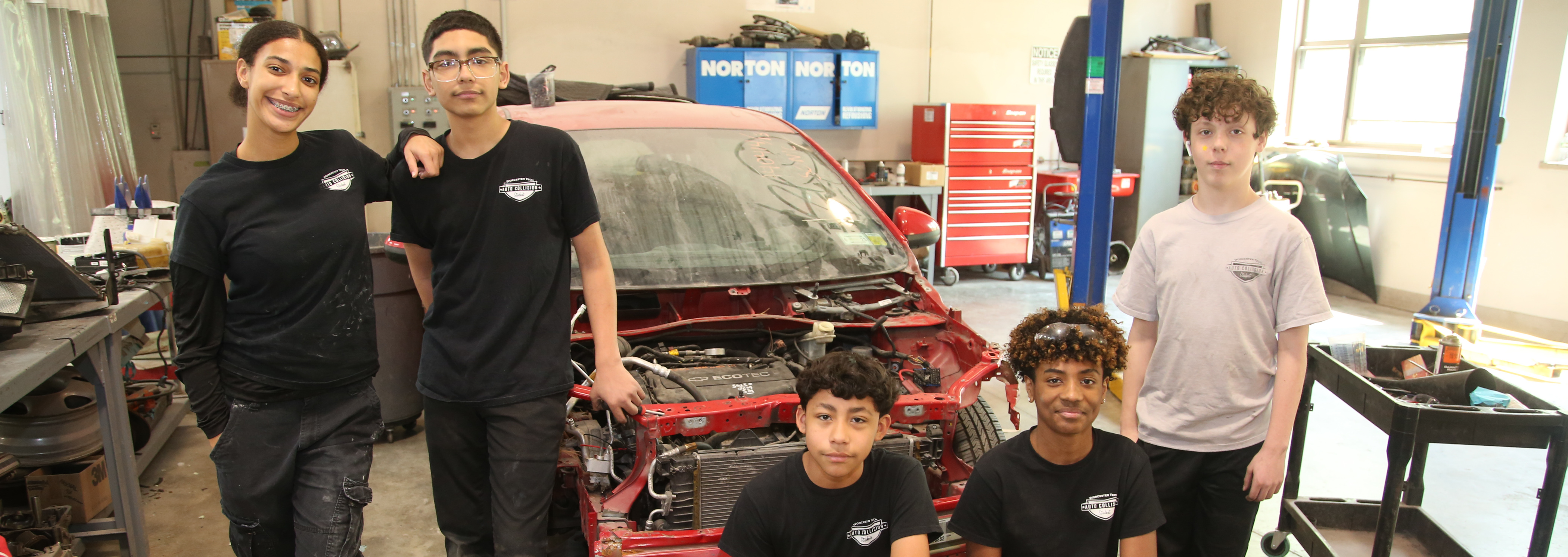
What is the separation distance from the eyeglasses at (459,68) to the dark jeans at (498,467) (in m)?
0.71

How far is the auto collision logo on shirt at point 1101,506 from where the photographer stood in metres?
1.88

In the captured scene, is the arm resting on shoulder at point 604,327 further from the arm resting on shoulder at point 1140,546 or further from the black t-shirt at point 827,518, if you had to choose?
the arm resting on shoulder at point 1140,546

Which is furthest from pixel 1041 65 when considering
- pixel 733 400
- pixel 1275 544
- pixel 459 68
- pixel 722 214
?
pixel 459 68

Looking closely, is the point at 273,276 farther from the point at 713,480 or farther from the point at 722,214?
the point at 722,214

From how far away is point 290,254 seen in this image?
6.13 feet

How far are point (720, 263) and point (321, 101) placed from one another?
4692 millimetres

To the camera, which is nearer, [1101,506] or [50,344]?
[1101,506]

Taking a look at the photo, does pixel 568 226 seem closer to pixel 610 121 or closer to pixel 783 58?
pixel 610 121

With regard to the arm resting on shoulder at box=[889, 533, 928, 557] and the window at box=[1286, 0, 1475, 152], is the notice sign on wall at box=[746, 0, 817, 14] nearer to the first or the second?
the window at box=[1286, 0, 1475, 152]

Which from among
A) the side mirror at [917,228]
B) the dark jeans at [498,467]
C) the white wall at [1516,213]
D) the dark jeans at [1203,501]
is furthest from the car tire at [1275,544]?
the white wall at [1516,213]

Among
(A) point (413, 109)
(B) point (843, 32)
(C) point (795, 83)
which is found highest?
(B) point (843, 32)

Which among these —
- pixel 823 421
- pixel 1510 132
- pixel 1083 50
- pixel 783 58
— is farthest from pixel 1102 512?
pixel 1510 132

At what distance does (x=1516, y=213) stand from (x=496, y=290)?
7278mm

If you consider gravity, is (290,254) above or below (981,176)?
above
